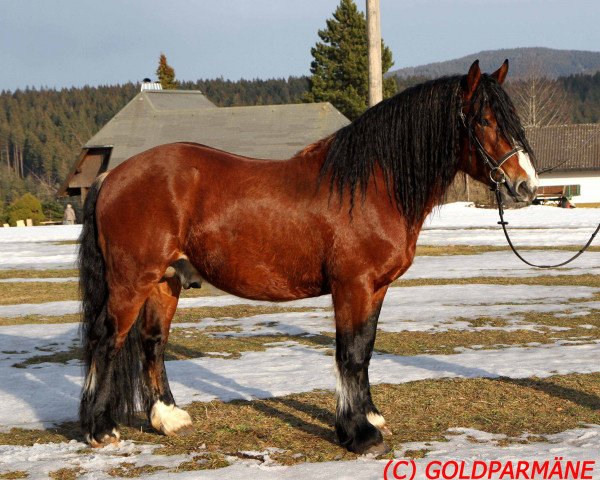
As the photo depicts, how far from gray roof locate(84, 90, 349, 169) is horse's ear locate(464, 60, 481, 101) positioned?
37.3 m

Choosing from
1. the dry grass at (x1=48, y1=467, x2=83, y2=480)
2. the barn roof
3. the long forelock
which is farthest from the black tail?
the barn roof

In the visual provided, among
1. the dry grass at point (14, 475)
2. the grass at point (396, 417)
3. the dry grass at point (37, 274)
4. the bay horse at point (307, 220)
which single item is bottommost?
the dry grass at point (37, 274)

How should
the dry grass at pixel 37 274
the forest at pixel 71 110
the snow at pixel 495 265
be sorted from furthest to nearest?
1. the forest at pixel 71 110
2. the dry grass at pixel 37 274
3. the snow at pixel 495 265

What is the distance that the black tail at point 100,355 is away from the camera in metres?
5.23

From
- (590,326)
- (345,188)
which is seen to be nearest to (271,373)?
(345,188)

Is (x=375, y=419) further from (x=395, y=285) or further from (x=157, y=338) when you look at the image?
(x=395, y=285)

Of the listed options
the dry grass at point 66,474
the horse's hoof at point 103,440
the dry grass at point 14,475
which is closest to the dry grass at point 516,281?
the horse's hoof at point 103,440

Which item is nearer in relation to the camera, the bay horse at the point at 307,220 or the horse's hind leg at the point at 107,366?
the bay horse at the point at 307,220

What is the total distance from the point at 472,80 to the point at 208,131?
40503mm

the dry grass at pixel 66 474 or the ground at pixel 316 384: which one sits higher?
the dry grass at pixel 66 474

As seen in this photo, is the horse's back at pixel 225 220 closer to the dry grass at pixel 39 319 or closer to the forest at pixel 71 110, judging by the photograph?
the dry grass at pixel 39 319

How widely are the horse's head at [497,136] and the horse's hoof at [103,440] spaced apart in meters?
2.92

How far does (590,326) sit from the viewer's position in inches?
366

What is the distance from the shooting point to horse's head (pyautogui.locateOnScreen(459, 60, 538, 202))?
4781 millimetres
